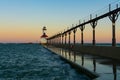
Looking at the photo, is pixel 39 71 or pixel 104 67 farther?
pixel 39 71

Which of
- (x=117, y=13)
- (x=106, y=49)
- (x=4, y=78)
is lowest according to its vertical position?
(x=4, y=78)

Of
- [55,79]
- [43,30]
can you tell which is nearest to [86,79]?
[55,79]

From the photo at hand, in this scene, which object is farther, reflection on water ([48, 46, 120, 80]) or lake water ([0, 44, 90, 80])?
lake water ([0, 44, 90, 80])

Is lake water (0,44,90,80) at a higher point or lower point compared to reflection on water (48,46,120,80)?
lower

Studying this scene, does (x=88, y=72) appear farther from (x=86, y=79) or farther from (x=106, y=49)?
(x=106, y=49)

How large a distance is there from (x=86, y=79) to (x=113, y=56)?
12.9m

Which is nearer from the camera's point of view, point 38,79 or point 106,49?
point 38,79

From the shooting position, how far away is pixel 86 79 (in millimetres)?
18219

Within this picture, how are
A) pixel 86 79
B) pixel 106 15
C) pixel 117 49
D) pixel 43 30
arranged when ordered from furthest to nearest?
pixel 43 30 → pixel 106 15 → pixel 117 49 → pixel 86 79

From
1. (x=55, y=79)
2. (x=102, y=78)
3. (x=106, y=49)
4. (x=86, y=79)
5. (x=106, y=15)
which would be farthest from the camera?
(x=106, y=15)

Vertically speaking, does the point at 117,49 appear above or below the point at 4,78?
above

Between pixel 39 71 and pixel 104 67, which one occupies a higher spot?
pixel 104 67

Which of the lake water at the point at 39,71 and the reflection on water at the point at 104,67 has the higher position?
the reflection on water at the point at 104,67

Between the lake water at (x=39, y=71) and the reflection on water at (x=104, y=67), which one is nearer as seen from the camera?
the reflection on water at (x=104, y=67)
